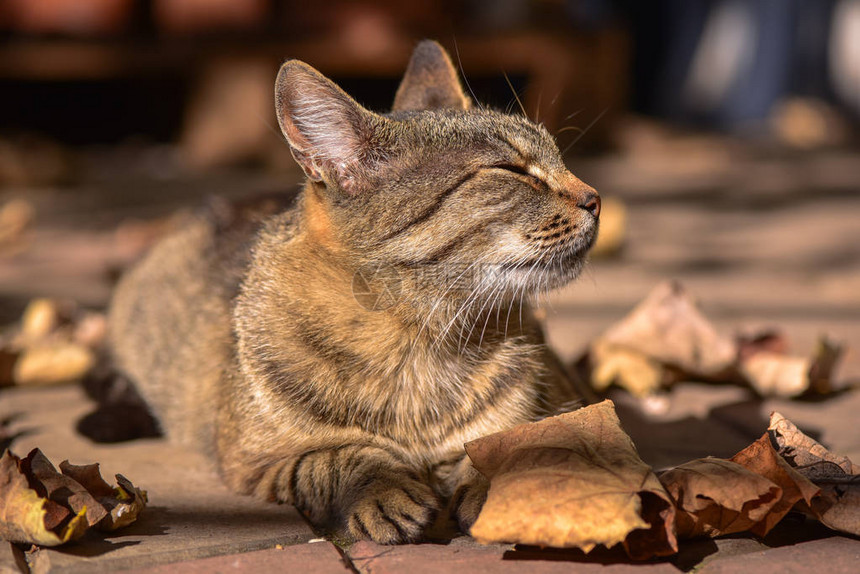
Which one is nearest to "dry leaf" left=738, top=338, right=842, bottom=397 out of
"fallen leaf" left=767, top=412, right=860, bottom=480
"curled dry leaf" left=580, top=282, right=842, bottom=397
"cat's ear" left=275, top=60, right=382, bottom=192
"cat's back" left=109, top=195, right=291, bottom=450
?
"curled dry leaf" left=580, top=282, right=842, bottom=397

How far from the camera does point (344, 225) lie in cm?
255

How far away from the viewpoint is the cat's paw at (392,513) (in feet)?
6.88

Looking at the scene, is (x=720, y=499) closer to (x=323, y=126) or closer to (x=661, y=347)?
(x=323, y=126)

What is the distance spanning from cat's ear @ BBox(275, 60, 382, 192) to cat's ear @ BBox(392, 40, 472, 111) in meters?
0.56

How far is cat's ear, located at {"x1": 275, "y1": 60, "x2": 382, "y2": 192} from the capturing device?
7.94 feet

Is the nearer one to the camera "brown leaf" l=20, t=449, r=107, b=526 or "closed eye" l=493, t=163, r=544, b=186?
"brown leaf" l=20, t=449, r=107, b=526

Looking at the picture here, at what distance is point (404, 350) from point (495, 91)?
7.46 metres

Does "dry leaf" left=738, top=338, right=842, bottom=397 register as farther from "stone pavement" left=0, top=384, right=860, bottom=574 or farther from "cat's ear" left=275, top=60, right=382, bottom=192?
"cat's ear" left=275, top=60, right=382, bottom=192

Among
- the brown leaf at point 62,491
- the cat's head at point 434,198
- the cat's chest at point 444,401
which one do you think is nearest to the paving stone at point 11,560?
the brown leaf at point 62,491

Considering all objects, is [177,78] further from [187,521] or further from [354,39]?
[187,521]

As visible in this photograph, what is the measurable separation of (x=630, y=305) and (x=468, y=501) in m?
2.31

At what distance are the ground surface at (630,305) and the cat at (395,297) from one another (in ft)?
0.81

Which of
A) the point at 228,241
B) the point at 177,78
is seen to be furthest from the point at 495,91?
the point at 228,241

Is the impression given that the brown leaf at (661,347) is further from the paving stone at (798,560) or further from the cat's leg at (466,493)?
the paving stone at (798,560)
